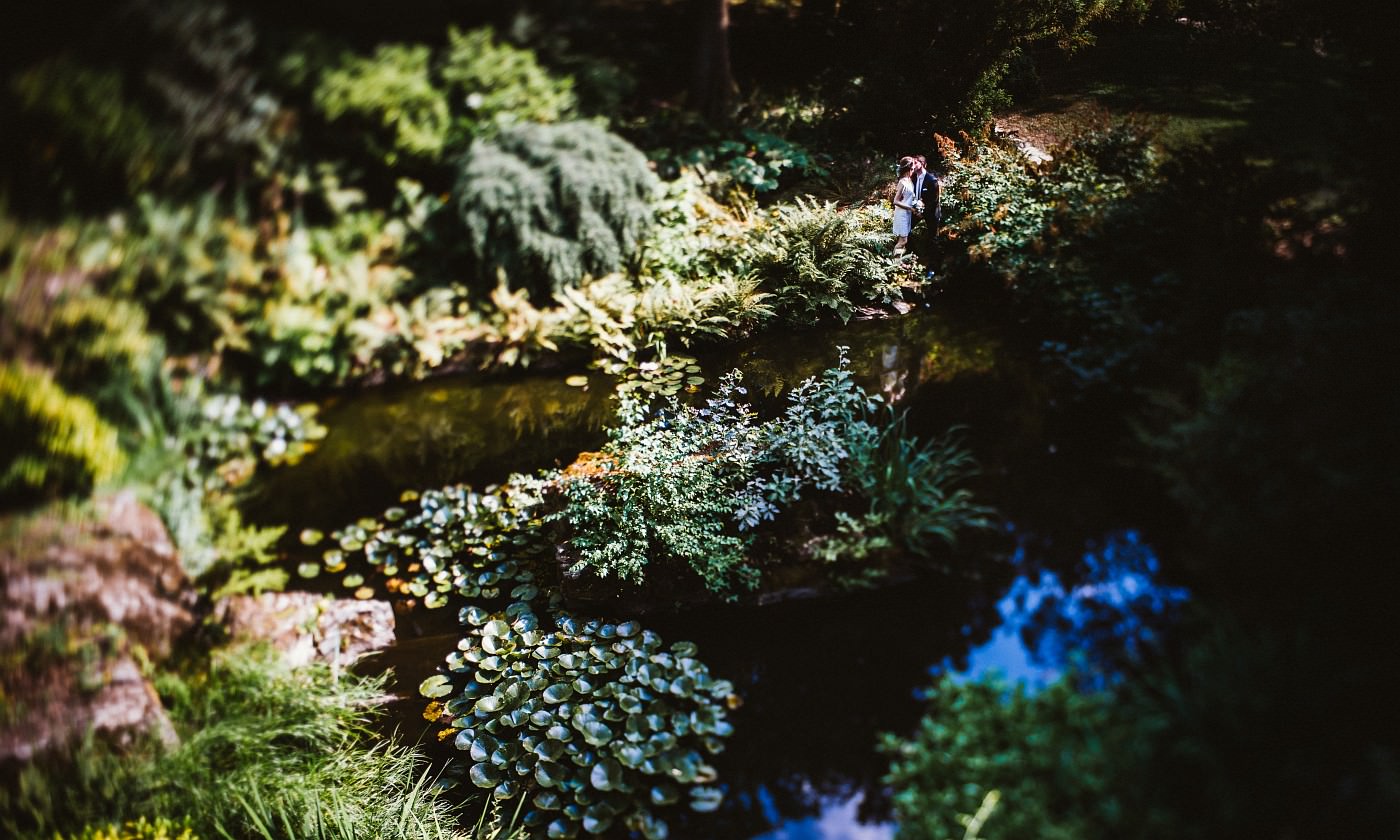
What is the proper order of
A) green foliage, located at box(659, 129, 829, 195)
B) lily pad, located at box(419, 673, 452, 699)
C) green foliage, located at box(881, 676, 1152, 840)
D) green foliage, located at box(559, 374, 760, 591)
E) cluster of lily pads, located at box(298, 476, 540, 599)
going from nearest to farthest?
green foliage, located at box(881, 676, 1152, 840)
lily pad, located at box(419, 673, 452, 699)
green foliage, located at box(559, 374, 760, 591)
cluster of lily pads, located at box(298, 476, 540, 599)
green foliage, located at box(659, 129, 829, 195)

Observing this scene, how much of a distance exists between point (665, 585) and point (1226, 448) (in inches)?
120

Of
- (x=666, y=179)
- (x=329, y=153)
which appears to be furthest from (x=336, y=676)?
(x=666, y=179)

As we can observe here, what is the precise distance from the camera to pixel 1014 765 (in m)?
2.89

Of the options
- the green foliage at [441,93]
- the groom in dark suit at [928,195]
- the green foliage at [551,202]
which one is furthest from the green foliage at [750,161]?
the green foliage at [441,93]

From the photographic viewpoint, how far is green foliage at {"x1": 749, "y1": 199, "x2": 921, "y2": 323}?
5.60 metres

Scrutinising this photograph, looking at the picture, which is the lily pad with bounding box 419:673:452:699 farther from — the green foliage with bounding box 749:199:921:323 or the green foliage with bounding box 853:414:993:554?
the green foliage with bounding box 749:199:921:323

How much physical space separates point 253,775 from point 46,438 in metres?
2.14

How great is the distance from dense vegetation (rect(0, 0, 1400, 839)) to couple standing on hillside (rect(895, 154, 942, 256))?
203 millimetres

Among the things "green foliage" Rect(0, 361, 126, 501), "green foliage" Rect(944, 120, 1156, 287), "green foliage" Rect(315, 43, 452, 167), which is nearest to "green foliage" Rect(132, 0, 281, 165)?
"green foliage" Rect(315, 43, 452, 167)

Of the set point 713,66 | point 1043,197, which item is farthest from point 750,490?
point 713,66

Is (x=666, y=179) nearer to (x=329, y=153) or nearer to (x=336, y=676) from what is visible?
(x=329, y=153)

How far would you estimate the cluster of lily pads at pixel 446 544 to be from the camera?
443 centimetres

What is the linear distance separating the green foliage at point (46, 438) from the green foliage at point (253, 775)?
125cm

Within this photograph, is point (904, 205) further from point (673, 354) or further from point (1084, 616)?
point (1084, 616)
